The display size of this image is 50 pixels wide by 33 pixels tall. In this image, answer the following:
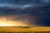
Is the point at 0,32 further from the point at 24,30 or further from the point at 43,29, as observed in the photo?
the point at 43,29

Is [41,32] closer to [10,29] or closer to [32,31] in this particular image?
[32,31]

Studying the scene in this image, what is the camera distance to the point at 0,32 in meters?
3.08

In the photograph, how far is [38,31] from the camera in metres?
3.14

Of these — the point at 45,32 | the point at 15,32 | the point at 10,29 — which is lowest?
the point at 45,32

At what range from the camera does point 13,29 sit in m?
3.05

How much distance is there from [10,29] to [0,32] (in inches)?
23.6

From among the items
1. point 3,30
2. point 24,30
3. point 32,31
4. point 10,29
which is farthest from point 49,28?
A: point 3,30

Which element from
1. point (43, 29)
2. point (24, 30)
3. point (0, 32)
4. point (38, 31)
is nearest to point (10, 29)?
point (0, 32)

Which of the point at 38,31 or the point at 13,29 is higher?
the point at 13,29

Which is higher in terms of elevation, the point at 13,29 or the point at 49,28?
the point at 13,29

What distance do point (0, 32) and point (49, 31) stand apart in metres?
2.80

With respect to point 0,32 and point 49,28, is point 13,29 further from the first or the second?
point 49,28

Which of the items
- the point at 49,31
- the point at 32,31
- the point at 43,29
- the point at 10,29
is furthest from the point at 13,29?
the point at 49,31

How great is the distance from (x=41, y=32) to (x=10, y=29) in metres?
1.80
